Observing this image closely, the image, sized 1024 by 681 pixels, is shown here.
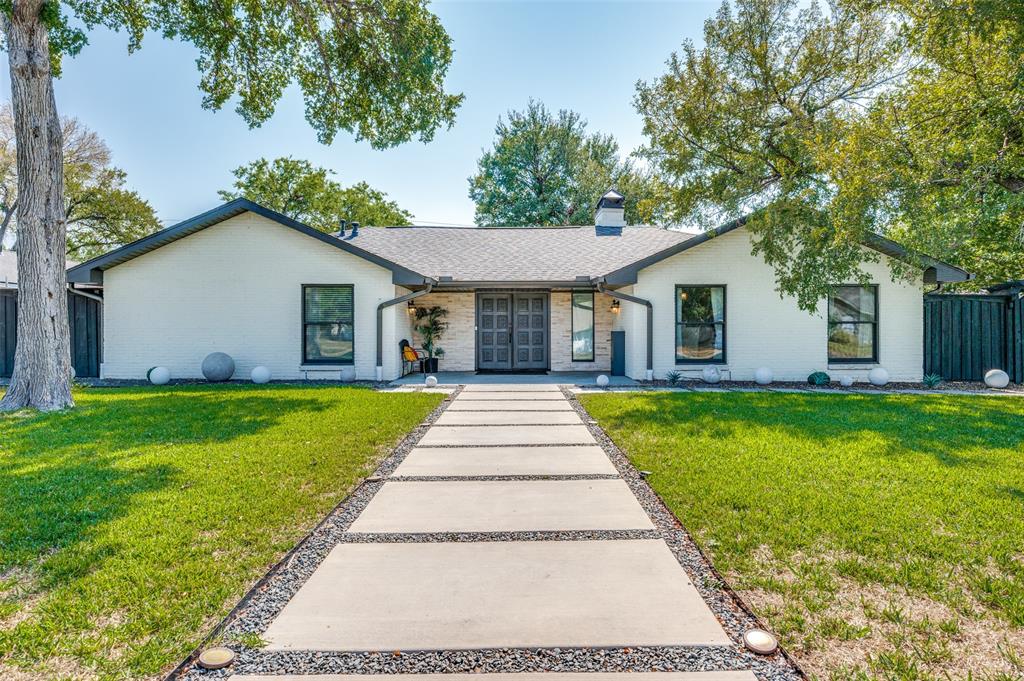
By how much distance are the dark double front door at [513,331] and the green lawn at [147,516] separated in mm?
6433

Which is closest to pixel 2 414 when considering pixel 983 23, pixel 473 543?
pixel 473 543

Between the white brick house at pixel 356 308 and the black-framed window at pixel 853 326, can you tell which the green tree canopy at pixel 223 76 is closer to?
the white brick house at pixel 356 308

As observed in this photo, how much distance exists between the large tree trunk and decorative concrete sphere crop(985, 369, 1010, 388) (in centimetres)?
1639

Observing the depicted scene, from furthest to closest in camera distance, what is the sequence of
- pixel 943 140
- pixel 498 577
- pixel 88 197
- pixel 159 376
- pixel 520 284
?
pixel 88 197, pixel 520 284, pixel 159 376, pixel 943 140, pixel 498 577

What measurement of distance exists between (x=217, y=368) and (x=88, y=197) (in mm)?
21377

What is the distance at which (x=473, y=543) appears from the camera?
2955mm

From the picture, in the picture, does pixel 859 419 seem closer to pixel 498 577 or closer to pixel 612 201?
pixel 498 577

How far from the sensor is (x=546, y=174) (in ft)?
95.6

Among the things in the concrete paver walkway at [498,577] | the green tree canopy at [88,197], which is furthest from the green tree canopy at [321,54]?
the green tree canopy at [88,197]

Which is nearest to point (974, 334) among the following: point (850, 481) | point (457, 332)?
point (850, 481)

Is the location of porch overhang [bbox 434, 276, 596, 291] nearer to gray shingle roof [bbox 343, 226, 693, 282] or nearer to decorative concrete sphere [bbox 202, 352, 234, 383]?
gray shingle roof [bbox 343, 226, 693, 282]

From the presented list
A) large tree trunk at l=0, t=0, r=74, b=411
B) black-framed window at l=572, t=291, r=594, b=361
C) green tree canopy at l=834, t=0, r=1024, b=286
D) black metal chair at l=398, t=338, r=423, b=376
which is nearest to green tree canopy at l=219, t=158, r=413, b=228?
black metal chair at l=398, t=338, r=423, b=376

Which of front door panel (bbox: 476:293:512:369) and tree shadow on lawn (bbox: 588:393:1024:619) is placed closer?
tree shadow on lawn (bbox: 588:393:1024:619)

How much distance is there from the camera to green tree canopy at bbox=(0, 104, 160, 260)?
75.2 feet
